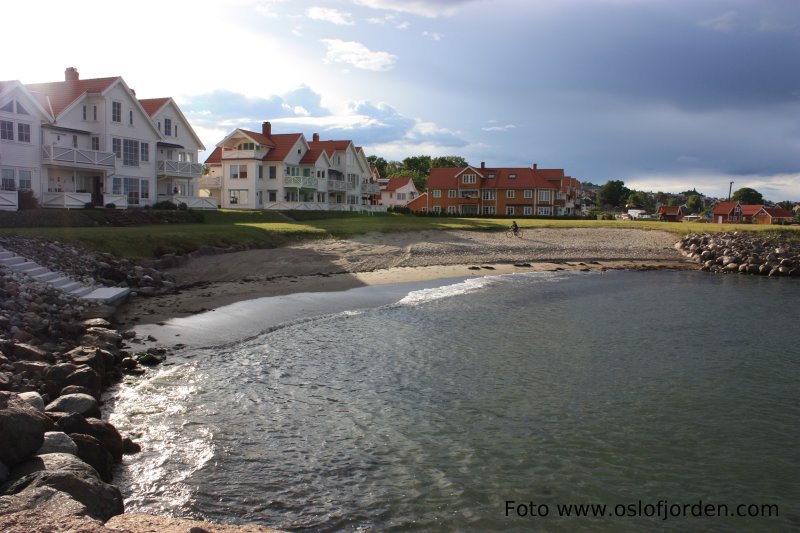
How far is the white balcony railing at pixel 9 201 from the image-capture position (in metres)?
32.7

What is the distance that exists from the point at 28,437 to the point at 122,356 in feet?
20.9

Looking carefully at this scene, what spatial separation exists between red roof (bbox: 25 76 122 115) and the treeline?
309 feet

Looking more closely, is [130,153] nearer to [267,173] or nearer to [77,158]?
[77,158]

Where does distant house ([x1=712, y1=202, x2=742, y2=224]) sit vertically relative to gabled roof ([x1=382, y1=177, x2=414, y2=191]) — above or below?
below

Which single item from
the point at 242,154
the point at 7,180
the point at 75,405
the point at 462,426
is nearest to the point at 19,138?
the point at 7,180

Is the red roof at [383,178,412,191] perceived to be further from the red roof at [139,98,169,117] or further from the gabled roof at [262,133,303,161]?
the red roof at [139,98,169,117]

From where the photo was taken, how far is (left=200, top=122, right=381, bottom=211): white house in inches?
2574

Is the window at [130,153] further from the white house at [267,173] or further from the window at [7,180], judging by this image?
the white house at [267,173]

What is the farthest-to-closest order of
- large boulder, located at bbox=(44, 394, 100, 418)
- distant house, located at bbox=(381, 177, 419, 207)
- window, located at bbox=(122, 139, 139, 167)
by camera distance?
1. distant house, located at bbox=(381, 177, 419, 207)
2. window, located at bbox=(122, 139, 139, 167)
3. large boulder, located at bbox=(44, 394, 100, 418)

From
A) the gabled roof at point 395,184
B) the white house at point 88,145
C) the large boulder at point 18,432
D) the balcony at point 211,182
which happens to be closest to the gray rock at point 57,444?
the large boulder at point 18,432

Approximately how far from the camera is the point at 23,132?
125ft

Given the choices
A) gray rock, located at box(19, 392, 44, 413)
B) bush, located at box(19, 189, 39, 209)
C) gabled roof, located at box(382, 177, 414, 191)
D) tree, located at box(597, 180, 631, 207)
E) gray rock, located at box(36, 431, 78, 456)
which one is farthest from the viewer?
tree, located at box(597, 180, 631, 207)

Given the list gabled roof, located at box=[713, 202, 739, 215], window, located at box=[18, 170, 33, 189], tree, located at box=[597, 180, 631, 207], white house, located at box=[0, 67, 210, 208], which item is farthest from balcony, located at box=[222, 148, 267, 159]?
tree, located at box=[597, 180, 631, 207]

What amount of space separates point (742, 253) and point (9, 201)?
4872cm
